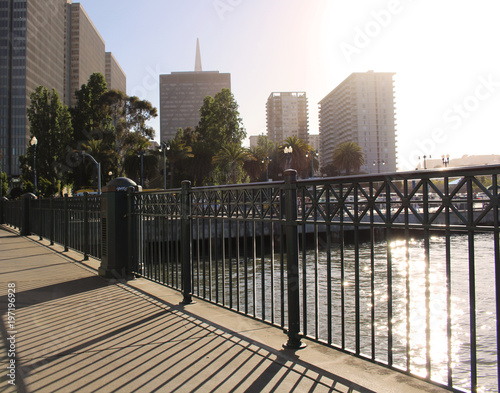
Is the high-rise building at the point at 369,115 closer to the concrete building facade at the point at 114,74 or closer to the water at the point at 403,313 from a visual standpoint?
the concrete building facade at the point at 114,74

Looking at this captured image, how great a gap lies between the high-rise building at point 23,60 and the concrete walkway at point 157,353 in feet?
333

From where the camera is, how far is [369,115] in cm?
16750

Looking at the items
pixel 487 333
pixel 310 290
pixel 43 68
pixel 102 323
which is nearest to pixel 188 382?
pixel 102 323

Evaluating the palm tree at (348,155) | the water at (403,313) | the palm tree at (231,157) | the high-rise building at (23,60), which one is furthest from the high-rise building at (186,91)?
the water at (403,313)

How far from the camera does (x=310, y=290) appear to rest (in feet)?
39.9

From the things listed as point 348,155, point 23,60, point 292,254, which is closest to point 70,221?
point 292,254

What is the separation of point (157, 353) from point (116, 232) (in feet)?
13.2

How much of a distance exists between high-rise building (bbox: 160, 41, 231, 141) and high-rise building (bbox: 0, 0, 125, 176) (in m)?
61.9

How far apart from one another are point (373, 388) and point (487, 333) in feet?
20.0

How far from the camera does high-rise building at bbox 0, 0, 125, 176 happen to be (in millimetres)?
99188

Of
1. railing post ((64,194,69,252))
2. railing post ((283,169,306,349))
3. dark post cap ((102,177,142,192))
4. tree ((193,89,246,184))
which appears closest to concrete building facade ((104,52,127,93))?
tree ((193,89,246,184))

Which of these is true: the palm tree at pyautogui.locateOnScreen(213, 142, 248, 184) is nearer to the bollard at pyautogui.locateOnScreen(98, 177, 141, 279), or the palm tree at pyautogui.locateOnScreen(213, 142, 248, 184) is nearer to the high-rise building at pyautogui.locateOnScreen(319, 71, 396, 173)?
the bollard at pyautogui.locateOnScreen(98, 177, 141, 279)

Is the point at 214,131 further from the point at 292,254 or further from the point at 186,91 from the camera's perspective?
the point at 186,91

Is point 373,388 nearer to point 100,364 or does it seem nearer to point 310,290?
point 100,364
